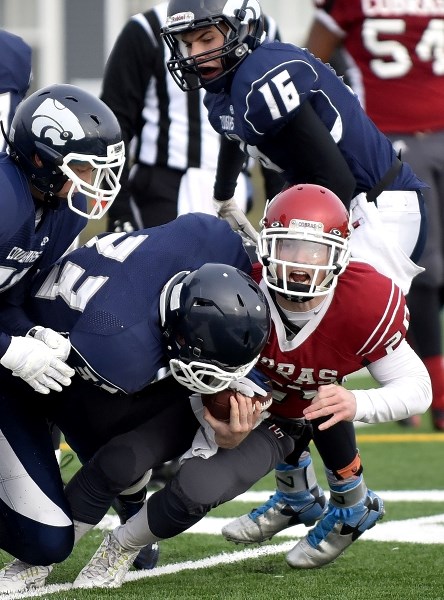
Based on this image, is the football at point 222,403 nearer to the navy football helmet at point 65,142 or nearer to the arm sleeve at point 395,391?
the arm sleeve at point 395,391

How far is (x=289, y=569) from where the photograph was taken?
3.48 meters

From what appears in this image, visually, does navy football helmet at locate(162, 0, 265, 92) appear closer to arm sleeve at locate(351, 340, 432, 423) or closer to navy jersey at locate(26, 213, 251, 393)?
navy jersey at locate(26, 213, 251, 393)

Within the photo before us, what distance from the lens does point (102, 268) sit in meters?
3.30

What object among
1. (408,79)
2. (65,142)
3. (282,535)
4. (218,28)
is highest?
(218,28)

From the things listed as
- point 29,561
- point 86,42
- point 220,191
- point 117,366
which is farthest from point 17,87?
point 86,42

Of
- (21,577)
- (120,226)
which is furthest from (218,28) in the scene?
A: (21,577)

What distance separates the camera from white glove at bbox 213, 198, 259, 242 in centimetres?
383

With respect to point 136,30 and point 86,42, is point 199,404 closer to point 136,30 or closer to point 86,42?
point 136,30

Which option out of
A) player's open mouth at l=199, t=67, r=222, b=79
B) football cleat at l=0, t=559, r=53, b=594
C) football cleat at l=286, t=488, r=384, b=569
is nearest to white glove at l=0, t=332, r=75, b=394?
football cleat at l=0, t=559, r=53, b=594

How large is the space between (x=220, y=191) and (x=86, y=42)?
9557 mm

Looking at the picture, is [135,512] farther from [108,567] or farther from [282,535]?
[282,535]

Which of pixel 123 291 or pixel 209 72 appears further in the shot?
pixel 209 72

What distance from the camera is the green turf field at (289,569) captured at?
312 cm

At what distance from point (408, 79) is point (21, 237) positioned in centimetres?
254
